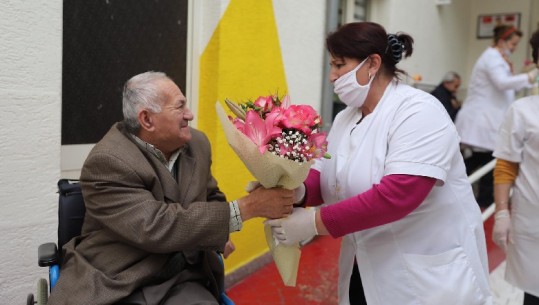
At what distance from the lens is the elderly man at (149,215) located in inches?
74.0

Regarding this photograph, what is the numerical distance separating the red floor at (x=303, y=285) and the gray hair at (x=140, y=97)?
1.96m

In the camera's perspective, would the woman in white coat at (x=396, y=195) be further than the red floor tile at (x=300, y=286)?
No

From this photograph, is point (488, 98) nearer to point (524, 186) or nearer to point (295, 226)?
point (524, 186)

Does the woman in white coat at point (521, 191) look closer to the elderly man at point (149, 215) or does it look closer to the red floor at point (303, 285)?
the elderly man at point (149, 215)

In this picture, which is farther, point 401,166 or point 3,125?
point 3,125

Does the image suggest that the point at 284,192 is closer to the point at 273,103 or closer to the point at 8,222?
the point at 273,103

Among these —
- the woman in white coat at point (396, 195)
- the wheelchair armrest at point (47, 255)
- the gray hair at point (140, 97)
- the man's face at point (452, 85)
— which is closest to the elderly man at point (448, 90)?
the man's face at point (452, 85)

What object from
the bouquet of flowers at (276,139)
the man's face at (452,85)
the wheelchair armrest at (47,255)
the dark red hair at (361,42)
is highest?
the dark red hair at (361,42)

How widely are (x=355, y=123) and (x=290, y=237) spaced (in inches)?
21.7

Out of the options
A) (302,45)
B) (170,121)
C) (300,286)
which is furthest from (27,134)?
(302,45)

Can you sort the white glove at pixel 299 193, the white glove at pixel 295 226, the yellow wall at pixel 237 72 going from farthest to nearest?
the yellow wall at pixel 237 72 < the white glove at pixel 299 193 < the white glove at pixel 295 226

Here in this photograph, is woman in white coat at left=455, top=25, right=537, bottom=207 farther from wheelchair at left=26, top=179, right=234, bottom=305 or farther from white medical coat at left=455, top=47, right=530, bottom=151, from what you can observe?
wheelchair at left=26, top=179, right=234, bottom=305

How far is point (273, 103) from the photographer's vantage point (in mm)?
1976

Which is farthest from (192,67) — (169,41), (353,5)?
(353,5)
